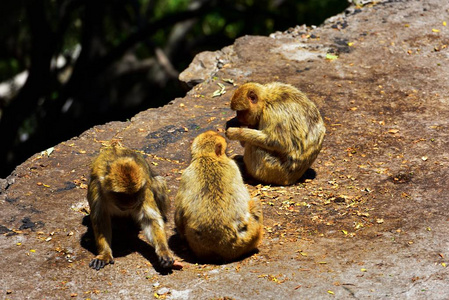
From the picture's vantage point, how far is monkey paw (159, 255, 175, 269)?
591 cm

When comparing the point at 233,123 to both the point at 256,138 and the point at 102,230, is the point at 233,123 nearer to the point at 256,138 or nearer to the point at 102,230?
the point at 256,138

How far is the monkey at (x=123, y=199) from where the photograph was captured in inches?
233

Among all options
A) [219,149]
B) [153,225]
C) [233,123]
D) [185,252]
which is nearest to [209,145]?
[219,149]

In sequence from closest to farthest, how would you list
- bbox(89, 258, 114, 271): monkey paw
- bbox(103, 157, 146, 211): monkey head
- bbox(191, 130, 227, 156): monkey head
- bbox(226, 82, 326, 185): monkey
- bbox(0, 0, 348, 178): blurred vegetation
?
bbox(103, 157, 146, 211): monkey head → bbox(89, 258, 114, 271): monkey paw → bbox(191, 130, 227, 156): monkey head → bbox(226, 82, 326, 185): monkey → bbox(0, 0, 348, 178): blurred vegetation

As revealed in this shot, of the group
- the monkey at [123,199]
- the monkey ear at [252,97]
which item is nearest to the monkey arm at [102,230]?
the monkey at [123,199]

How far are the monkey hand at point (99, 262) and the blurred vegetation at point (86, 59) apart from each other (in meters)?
6.99

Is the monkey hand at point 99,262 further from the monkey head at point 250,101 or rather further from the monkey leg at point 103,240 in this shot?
the monkey head at point 250,101

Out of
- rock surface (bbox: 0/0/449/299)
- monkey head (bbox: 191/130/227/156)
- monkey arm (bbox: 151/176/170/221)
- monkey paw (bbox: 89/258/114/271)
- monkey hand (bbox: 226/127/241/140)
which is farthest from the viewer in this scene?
monkey hand (bbox: 226/127/241/140)

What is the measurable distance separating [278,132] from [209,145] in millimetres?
1244

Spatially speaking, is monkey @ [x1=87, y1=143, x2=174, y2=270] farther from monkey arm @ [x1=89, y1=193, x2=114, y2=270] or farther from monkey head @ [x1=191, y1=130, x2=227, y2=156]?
monkey head @ [x1=191, y1=130, x2=227, y2=156]

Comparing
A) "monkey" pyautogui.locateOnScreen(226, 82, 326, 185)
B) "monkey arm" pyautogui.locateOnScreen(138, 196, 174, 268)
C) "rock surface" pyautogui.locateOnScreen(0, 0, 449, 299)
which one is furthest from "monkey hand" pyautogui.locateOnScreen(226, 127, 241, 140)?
"monkey arm" pyautogui.locateOnScreen(138, 196, 174, 268)

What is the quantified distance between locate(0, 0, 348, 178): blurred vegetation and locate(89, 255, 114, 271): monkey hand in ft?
22.9

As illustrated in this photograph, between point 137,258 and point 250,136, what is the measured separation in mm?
2059

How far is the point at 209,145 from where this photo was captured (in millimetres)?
6453
